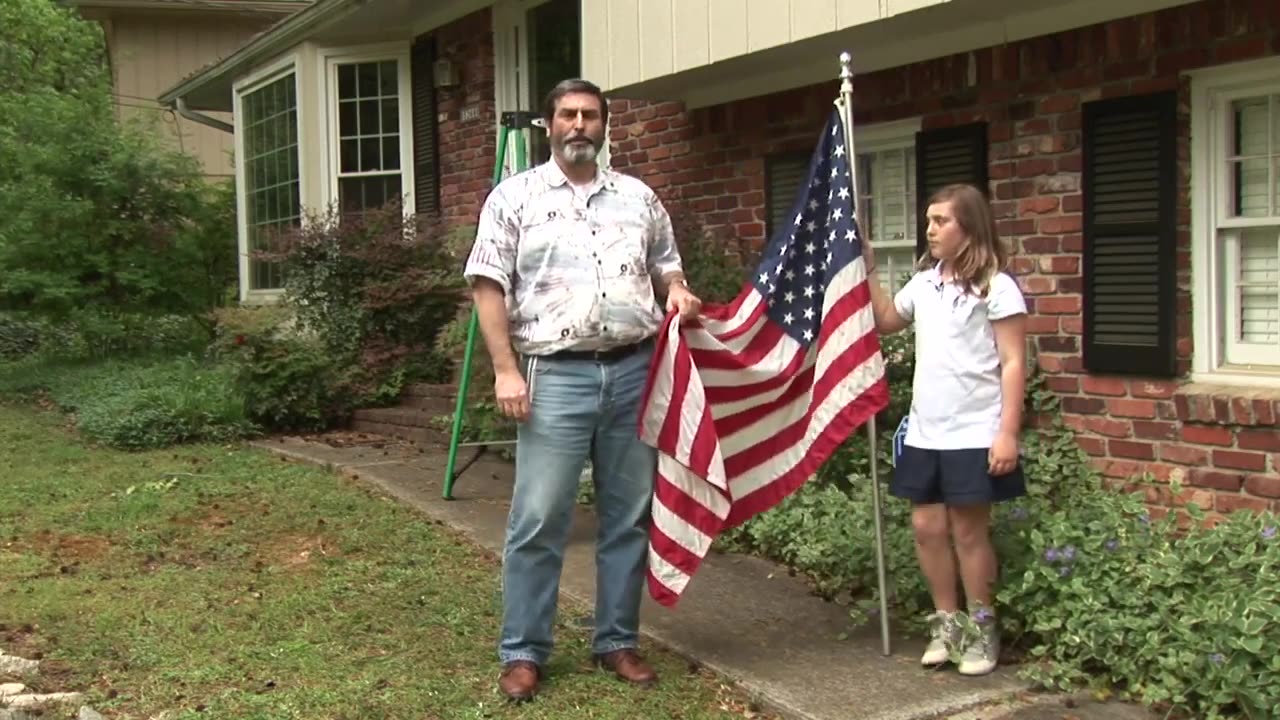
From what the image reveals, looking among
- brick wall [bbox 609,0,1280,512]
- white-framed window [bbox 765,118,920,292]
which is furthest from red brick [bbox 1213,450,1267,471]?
white-framed window [bbox 765,118,920,292]

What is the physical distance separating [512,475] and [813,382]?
3.49m

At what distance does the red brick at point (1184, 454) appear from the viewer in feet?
15.3

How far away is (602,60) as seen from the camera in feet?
21.7

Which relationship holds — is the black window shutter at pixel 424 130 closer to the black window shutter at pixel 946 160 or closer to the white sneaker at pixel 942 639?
the black window shutter at pixel 946 160

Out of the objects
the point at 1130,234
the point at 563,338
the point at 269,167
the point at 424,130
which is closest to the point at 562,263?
the point at 563,338

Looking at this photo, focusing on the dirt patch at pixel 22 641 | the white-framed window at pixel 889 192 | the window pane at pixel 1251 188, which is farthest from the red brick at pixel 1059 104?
the dirt patch at pixel 22 641

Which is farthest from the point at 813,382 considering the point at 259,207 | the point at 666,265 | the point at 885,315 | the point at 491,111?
the point at 259,207

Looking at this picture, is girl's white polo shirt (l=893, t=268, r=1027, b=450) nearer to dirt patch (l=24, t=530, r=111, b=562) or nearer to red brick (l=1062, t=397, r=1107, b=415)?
red brick (l=1062, t=397, r=1107, b=415)

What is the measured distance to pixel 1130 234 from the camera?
4887 millimetres

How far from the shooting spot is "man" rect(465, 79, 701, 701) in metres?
3.78

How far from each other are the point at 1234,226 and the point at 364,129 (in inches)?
322

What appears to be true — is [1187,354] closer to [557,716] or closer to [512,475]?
[557,716]

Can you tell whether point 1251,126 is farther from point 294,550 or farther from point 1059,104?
point 294,550

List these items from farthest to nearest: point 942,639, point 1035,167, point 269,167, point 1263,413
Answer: point 269,167
point 1035,167
point 1263,413
point 942,639
